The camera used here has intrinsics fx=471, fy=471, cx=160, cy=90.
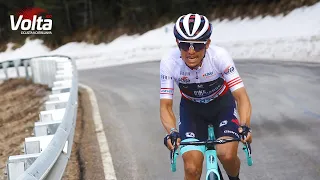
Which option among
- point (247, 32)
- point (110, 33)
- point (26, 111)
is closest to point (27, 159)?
point (26, 111)

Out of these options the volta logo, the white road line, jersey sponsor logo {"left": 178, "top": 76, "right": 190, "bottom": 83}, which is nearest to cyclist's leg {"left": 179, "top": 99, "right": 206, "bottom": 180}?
jersey sponsor logo {"left": 178, "top": 76, "right": 190, "bottom": 83}

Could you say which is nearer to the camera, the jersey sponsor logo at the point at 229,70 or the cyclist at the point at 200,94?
the cyclist at the point at 200,94

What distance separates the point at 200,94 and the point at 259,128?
443 centimetres

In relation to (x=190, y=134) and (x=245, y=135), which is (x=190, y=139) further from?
(x=245, y=135)

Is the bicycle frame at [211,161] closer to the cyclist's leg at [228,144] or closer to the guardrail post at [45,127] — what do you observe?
the cyclist's leg at [228,144]

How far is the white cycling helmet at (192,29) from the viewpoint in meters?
4.12

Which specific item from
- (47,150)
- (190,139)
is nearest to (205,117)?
(190,139)

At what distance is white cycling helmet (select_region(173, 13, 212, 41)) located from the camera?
4.12m

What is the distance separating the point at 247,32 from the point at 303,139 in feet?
92.8

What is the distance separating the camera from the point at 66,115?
649 cm

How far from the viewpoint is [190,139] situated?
4.42 m

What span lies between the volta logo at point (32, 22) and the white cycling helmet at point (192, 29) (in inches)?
2241

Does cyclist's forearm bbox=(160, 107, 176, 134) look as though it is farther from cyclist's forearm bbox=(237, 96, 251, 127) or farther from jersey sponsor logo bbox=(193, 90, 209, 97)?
cyclist's forearm bbox=(237, 96, 251, 127)

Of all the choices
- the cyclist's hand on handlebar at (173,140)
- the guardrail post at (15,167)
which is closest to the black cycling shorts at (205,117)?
the cyclist's hand on handlebar at (173,140)
